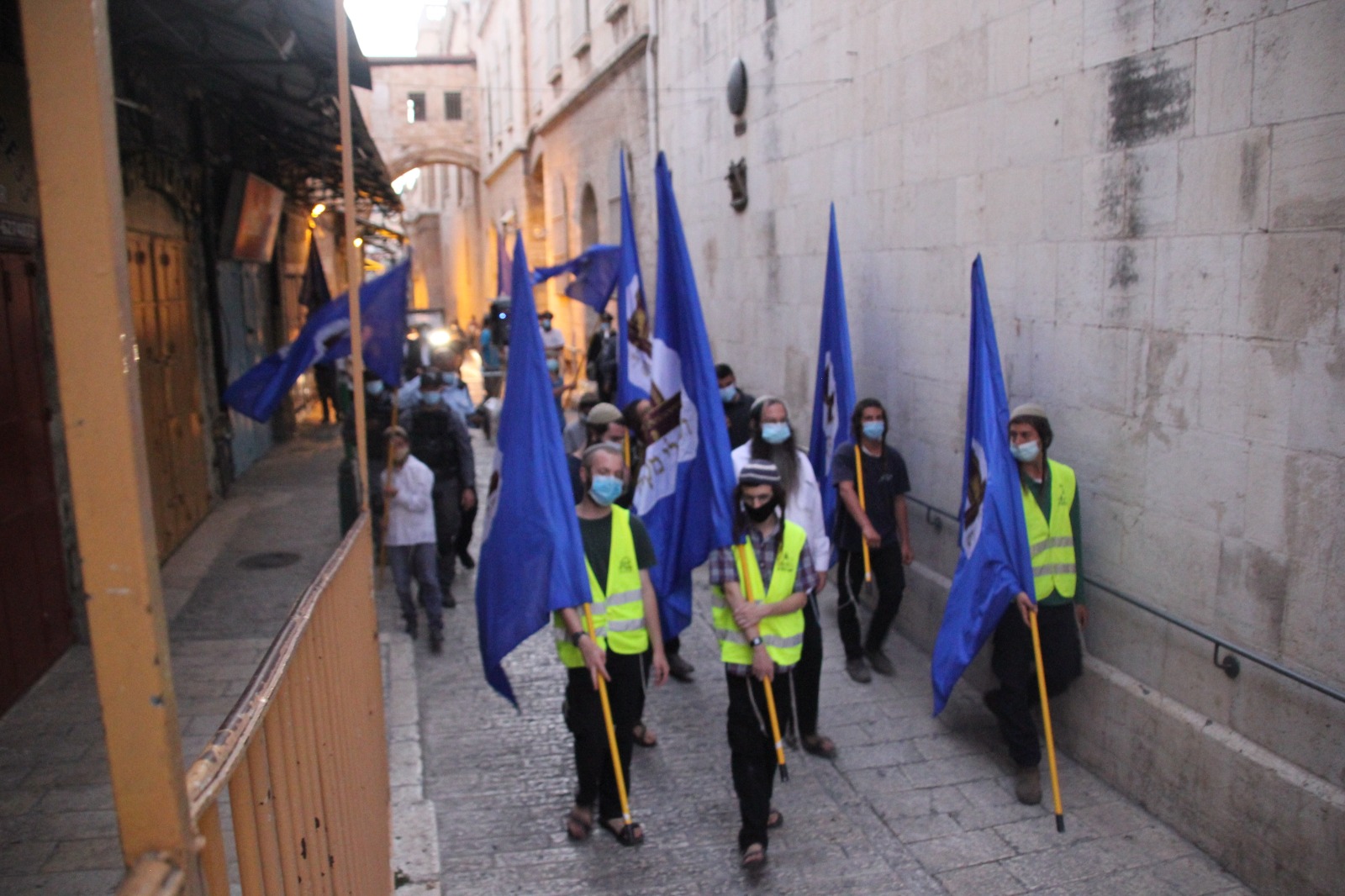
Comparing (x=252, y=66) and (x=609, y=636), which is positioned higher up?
(x=252, y=66)

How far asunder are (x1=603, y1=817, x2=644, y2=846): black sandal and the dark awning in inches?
221

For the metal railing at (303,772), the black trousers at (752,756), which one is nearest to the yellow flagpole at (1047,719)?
the black trousers at (752,756)

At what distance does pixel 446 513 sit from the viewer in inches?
328

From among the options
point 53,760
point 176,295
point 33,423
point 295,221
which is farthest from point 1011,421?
point 295,221

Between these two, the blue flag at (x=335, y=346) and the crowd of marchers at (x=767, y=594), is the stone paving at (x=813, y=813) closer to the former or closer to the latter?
the crowd of marchers at (x=767, y=594)

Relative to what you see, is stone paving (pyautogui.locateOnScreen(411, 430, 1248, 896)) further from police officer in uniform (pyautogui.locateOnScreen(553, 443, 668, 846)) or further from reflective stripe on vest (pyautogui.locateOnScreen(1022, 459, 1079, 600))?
reflective stripe on vest (pyautogui.locateOnScreen(1022, 459, 1079, 600))

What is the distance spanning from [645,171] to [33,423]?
10967 mm

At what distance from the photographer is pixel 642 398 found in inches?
299

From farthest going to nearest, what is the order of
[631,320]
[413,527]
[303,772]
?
[631,320]
[413,527]
[303,772]

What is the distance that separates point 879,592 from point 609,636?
2.69 metres

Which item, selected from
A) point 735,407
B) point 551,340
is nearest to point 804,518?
point 735,407

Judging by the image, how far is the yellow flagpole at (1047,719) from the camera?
202 inches

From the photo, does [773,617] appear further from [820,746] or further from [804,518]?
[820,746]

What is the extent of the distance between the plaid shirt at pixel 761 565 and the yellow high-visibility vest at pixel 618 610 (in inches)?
14.7
